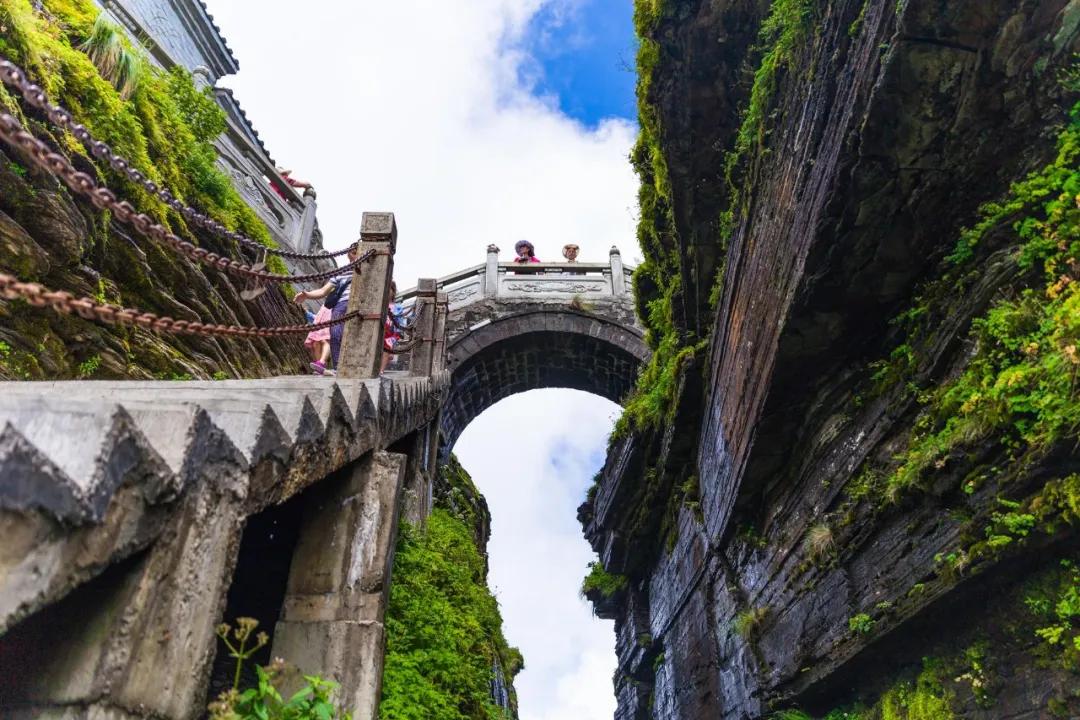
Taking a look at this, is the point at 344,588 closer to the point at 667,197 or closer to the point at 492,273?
the point at 667,197

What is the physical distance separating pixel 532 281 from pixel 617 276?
210cm

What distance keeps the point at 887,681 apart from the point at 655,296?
5.96m

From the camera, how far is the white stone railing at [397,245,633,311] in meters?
15.5

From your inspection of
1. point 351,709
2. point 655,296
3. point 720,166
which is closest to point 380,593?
point 351,709

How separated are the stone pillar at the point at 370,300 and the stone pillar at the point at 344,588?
1.23 meters

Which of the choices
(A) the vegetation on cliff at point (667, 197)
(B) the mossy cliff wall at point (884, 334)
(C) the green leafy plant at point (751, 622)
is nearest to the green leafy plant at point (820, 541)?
(B) the mossy cliff wall at point (884, 334)

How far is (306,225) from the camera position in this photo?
12273 millimetres

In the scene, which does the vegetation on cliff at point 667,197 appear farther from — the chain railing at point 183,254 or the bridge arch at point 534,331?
Result: the bridge arch at point 534,331

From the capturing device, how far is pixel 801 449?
18.3 ft

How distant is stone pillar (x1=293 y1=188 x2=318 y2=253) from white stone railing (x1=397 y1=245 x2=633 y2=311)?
3047mm

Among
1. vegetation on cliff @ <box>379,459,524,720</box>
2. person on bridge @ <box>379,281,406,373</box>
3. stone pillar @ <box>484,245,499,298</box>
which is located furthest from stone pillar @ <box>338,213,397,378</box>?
stone pillar @ <box>484,245,499,298</box>

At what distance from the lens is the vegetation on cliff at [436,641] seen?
379 cm

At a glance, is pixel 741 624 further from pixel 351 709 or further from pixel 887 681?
pixel 351 709

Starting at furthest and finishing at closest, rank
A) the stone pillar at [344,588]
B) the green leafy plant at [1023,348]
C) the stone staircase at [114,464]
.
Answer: the stone pillar at [344,588], the green leafy plant at [1023,348], the stone staircase at [114,464]
